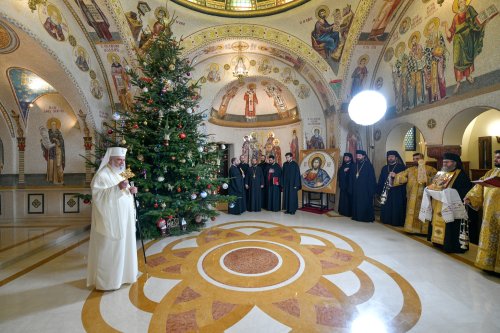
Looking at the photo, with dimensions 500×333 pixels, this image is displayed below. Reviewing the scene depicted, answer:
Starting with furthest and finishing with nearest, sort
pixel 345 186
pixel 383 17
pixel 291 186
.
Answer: pixel 291 186
pixel 345 186
pixel 383 17

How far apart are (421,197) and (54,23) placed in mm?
10912

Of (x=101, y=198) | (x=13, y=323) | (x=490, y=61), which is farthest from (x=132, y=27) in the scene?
(x=490, y=61)

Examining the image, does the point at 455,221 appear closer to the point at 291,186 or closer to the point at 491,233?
the point at 491,233

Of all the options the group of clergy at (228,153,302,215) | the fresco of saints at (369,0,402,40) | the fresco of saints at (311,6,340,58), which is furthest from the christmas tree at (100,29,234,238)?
the fresco of saints at (369,0,402,40)

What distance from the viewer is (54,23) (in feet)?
18.7

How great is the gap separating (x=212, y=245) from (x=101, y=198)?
2624mm

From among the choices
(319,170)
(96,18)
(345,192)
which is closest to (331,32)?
(319,170)

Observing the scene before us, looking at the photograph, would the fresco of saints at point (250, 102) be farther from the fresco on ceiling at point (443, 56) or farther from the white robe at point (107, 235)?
the white robe at point (107, 235)

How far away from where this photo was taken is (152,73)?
5.40 meters

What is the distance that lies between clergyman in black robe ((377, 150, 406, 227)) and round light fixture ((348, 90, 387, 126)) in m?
Result: 1.49

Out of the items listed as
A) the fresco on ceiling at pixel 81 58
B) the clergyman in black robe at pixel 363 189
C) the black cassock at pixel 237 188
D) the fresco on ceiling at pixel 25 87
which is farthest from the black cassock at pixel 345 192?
the fresco on ceiling at pixel 25 87

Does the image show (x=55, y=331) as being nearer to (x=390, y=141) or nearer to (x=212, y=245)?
(x=212, y=245)

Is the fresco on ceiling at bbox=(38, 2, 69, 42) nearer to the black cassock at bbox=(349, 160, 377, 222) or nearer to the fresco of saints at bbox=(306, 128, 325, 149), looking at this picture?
the fresco of saints at bbox=(306, 128, 325, 149)

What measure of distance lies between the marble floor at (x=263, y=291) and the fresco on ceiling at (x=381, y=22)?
271 inches
